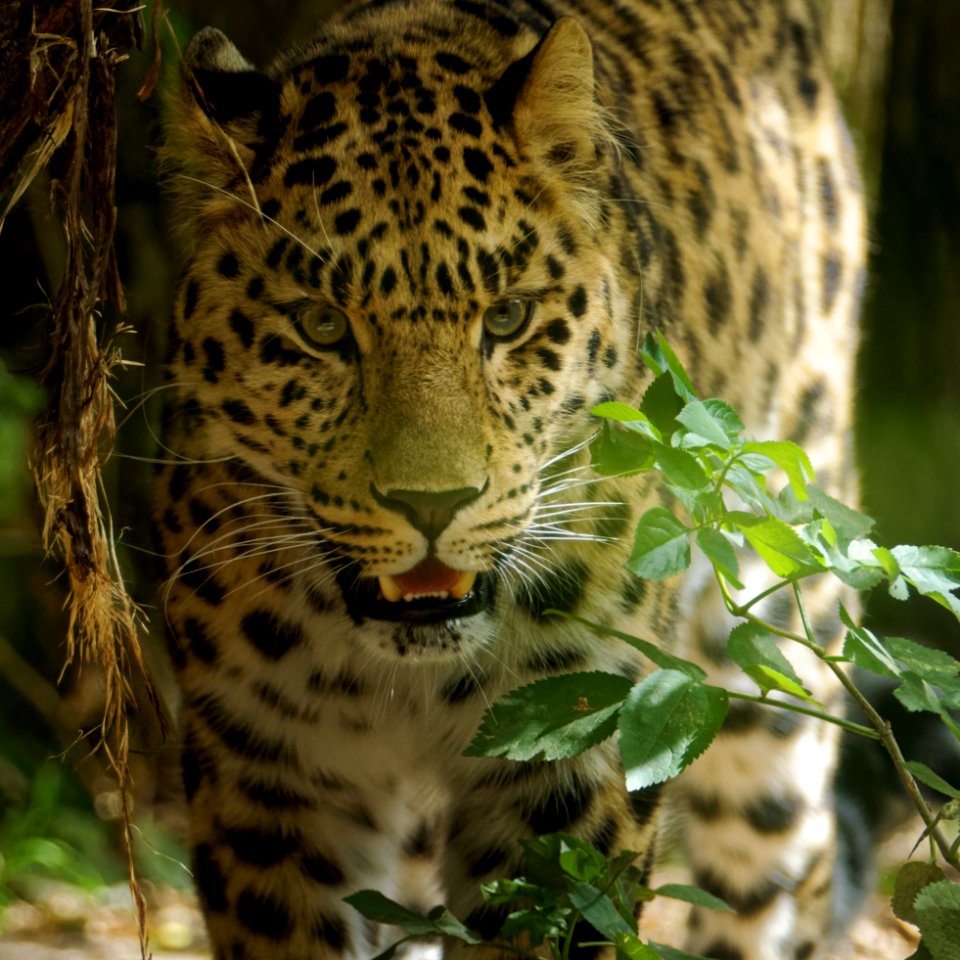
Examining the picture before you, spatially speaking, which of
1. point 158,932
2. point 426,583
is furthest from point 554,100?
point 158,932

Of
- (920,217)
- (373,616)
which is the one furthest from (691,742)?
(920,217)

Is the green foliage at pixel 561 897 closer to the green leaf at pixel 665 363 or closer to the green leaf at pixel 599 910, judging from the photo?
the green leaf at pixel 599 910

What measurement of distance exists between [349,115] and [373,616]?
0.98 m

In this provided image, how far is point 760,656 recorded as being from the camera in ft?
8.35

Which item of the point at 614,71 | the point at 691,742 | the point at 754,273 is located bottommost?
the point at 691,742

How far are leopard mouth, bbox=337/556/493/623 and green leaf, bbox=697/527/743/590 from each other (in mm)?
580

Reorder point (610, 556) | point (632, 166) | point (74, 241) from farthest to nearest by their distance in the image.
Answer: point (632, 166) < point (610, 556) < point (74, 241)

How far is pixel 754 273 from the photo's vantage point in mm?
4355

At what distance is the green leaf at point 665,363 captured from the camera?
264 cm

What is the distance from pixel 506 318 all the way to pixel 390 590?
0.57 m

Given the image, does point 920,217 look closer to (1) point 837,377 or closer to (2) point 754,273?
(1) point 837,377

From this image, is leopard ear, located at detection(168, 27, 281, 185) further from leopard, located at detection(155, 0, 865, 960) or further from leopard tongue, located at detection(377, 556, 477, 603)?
leopard tongue, located at detection(377, 556, 477, 603)

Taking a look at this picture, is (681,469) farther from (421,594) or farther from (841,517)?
(421,594)

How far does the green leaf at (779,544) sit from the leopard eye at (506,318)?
67 cm
